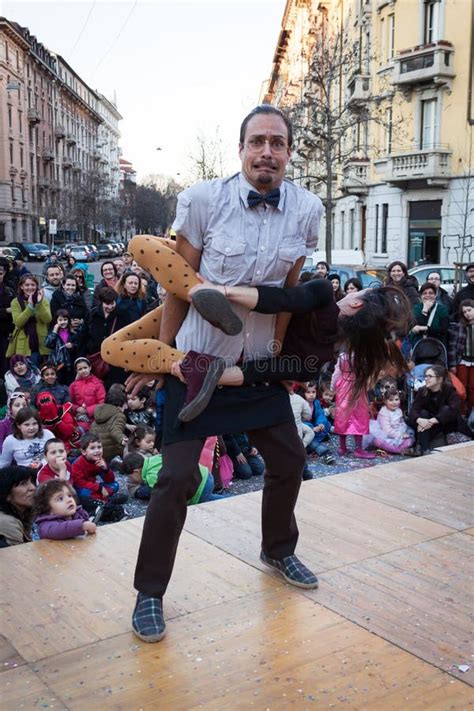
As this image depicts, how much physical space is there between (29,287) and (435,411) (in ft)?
16.1

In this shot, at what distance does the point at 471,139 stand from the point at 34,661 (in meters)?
28.0

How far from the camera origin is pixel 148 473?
243 inches

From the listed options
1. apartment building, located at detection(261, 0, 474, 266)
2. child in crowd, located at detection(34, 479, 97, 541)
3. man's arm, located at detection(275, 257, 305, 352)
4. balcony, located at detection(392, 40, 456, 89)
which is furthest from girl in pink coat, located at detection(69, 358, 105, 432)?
balcony, located at detection(392, 40, 456, 89)

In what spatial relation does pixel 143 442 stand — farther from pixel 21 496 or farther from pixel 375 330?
pixel 375 330

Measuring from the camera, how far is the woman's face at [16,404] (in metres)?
6.67

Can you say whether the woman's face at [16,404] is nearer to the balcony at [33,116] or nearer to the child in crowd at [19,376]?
the child in crowd at [19,376]

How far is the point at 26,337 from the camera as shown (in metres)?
8.77

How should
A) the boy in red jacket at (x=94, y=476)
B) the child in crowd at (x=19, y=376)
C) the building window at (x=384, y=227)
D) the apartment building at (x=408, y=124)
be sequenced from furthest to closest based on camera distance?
the building window at (x=384, y=227) → the apartment building at (x=408, y=124) → the child in crowd at (x=19, y=376) → the boy in red jacket at (x=94, y=476)

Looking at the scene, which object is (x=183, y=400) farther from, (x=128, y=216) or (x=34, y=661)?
(x=128, y=216)

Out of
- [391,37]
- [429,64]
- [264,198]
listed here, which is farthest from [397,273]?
[391,37]

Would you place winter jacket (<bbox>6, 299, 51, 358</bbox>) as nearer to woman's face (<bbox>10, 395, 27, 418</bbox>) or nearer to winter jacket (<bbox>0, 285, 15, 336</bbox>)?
winter jacket (<bbox>0, 285, 15, 336</bbox>)

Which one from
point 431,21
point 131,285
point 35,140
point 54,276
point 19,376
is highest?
point 35,140

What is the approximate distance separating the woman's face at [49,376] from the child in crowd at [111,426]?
76 centimetres

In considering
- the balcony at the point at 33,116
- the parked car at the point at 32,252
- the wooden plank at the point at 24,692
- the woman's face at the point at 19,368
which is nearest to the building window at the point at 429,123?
the woman's face at the point at 19,368
